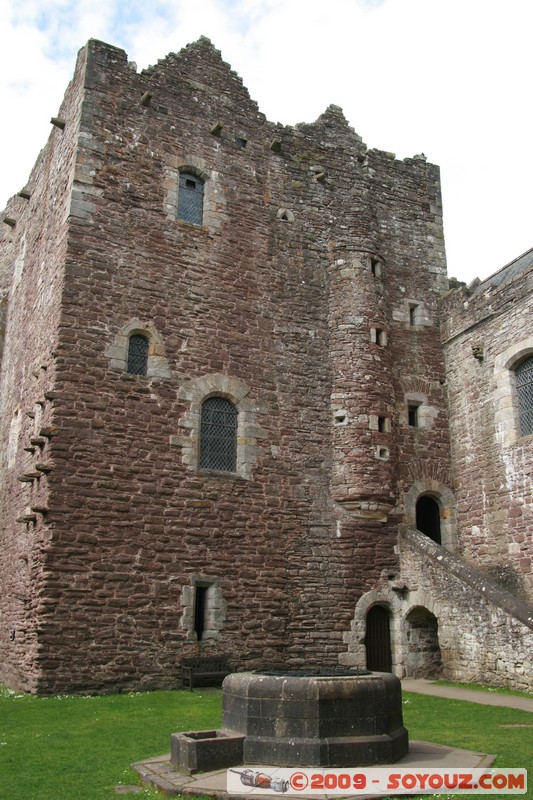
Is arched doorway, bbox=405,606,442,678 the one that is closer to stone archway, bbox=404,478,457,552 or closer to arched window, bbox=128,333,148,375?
stone archway, bbox=404,478,457,552

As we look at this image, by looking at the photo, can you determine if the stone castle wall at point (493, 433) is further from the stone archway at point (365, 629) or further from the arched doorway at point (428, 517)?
the stone archway at point (365, 629)

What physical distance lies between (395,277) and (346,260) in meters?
1.76

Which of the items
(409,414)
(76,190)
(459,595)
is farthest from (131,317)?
(459,595)

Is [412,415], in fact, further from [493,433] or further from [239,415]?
[239,415]

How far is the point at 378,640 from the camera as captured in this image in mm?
14383

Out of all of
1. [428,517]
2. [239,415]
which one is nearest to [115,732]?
[239,415]

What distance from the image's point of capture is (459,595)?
1288cm

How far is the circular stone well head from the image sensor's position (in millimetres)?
5785

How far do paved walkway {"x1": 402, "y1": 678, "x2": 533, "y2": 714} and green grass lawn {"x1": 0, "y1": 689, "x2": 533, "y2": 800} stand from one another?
0.34 meters

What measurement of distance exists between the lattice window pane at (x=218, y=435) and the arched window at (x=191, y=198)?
13.3ft

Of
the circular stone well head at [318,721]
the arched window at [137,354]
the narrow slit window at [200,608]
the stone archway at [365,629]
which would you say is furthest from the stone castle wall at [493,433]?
the circular stone well head at [318,721]

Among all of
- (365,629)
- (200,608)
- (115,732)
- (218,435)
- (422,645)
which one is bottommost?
(115,732)

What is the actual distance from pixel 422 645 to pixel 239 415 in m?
5.89

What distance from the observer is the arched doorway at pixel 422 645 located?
13992 mm
